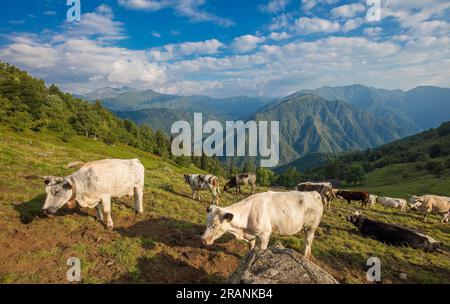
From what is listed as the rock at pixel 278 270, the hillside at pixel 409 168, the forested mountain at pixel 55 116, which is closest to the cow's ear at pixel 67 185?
the rock at pixel 278 270

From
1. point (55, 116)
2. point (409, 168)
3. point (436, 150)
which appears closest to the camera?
point (55, 116)

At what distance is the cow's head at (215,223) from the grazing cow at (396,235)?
12926 millimetres

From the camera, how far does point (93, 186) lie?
12.1 meters

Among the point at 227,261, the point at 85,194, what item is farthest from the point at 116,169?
the point at 227,261

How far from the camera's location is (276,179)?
141500 mm

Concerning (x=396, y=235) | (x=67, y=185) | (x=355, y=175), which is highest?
(x=67, y=185)

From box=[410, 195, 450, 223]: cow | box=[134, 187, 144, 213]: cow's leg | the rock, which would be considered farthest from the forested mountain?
box=[410, 195, 450, 223]: cow

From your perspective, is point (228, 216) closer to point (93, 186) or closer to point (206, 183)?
point (93, 186)

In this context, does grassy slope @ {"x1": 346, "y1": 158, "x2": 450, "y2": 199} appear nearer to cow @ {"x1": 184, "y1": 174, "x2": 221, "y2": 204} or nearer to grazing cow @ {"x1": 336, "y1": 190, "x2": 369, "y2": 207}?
grazing cow @ {"x1": 336, "y1": 190, "x2": 369, "y2": 207}

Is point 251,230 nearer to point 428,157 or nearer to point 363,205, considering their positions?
point 363,205

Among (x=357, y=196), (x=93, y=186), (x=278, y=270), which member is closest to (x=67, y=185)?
(x=93, y=186)

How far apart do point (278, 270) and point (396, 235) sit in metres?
14.1

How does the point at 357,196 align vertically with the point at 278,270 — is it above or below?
below
